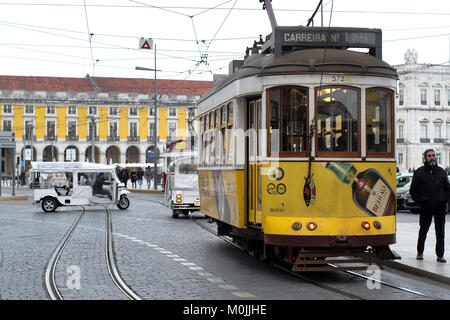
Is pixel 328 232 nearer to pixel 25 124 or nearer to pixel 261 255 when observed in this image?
pixel 261 255

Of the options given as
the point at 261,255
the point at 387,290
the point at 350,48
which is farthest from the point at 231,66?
the point at 387,290

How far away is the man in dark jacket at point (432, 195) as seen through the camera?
40.1ft

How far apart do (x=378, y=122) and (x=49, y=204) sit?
21.5 metres

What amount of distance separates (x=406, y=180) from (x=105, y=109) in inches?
3131

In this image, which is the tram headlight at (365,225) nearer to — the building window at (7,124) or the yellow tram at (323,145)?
the yellow tram at (323,145)

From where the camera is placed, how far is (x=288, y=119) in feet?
35.0

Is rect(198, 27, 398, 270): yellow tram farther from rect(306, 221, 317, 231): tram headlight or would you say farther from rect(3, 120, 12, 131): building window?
rect(3, 120, 12, 131): building window

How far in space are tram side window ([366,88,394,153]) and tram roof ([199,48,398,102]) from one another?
340mm

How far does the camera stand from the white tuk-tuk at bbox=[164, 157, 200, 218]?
2505cm

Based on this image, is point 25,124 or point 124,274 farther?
point 25,124

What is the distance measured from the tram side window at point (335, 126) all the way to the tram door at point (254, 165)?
41.6 inches

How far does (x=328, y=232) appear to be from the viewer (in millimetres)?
10250

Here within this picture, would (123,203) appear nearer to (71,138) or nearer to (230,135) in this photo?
(230,135)

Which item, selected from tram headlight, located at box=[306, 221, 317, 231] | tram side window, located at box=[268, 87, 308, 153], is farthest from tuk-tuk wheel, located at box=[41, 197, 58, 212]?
tram headlight, located at box=[306, 221, 317, 231]
